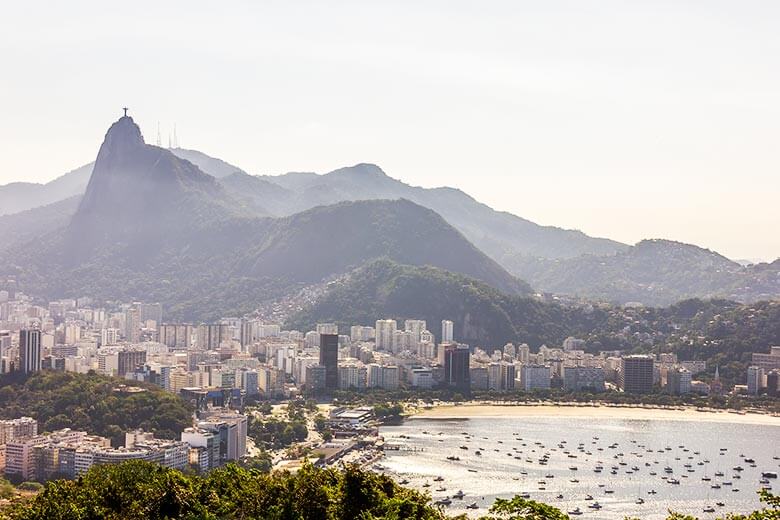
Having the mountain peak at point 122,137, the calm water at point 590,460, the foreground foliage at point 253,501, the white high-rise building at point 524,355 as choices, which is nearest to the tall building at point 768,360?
the calm water at point 590,460

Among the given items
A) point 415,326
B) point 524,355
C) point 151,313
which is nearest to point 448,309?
point 415,326

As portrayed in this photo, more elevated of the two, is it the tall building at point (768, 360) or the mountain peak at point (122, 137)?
the mountain peak at point (122, 137)

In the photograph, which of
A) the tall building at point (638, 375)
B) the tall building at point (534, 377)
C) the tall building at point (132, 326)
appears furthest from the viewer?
the tall building at point (132, 326)

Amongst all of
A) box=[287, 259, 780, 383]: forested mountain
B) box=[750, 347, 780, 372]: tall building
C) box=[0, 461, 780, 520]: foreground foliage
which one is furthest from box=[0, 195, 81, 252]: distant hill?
box=[0, 461, 780, 520]: foreground foliage

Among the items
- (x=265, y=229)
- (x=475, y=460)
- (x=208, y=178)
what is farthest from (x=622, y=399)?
(x=208, y=178)

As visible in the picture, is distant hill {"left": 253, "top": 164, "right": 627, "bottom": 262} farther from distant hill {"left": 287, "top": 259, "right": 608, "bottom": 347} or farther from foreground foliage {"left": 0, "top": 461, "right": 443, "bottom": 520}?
foreground foliage {"left": 0, "top": 461, "right": 443, "bottom": 520}

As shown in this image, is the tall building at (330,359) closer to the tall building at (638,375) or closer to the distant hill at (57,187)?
the tall building at (638,375)
